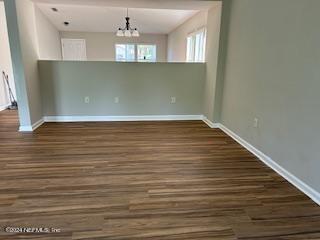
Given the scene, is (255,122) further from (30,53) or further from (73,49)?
(73,49)

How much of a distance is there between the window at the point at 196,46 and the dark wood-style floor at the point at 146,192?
286cm

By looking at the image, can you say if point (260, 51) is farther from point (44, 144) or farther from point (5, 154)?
point (5, 154)

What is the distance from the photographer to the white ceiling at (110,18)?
6477 mm

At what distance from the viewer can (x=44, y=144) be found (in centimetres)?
335

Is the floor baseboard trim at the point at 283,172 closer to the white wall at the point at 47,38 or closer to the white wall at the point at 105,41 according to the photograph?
the white wall at the point at 47,38

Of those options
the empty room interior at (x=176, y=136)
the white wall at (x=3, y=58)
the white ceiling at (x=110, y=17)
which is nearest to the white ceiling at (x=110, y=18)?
the white ceiling at (x=110, y=17)

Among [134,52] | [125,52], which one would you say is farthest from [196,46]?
[125,52]

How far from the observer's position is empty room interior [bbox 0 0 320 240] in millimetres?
1796

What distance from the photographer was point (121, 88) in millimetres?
4652

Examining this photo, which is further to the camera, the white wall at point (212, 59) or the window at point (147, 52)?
the window at point (147, 52)

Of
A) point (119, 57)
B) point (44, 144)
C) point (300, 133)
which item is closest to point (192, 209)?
point (300, 133)

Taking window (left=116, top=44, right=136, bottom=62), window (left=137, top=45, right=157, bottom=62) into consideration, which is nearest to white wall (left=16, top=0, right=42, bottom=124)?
window (left=116, top=44, right=136, bottom=62)

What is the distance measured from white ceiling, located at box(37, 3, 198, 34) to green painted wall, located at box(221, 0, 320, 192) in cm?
311

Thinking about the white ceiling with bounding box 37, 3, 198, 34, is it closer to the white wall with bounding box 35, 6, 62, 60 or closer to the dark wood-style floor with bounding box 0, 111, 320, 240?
the white wall with bounding box 35, 6, 62, 60
